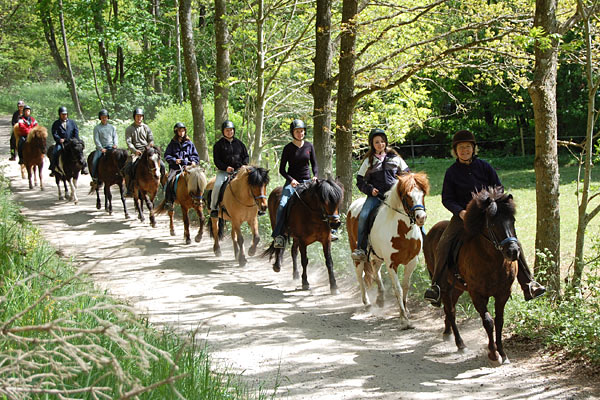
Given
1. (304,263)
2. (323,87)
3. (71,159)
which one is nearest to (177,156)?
(323,87)

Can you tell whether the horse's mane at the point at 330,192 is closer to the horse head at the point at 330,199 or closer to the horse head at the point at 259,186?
the horse head at the point at 330,199

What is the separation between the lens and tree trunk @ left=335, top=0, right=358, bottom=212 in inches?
496

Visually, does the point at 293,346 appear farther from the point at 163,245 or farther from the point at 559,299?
the point at 163,245

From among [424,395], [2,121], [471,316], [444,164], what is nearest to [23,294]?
[424,395]

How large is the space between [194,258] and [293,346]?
5915 mm

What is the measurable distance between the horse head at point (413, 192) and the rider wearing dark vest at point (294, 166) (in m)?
2.98

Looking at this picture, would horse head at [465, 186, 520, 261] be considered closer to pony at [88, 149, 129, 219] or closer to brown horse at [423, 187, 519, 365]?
brown horse at [423, 187, 519, 365]

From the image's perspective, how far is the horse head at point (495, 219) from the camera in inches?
268

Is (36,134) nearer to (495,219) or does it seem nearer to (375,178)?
(375,178)

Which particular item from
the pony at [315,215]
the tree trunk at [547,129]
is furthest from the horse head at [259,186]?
the tree trunk at [547,129]

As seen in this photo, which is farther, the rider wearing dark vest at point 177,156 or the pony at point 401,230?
the rider wearing dark vest at point 177,156

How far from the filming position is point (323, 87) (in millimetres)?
13523

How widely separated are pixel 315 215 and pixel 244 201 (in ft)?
7.56

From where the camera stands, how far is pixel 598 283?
332 inches
